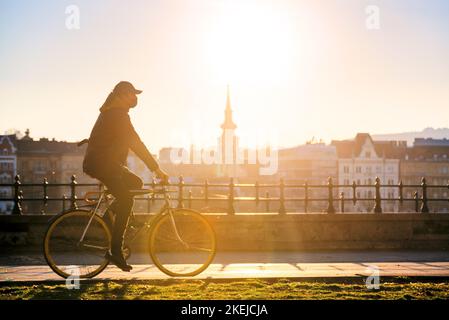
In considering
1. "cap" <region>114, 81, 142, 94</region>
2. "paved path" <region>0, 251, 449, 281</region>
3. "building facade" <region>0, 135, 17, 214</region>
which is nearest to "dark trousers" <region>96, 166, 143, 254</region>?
"paved path" <region>0, 251, 449, 281</region>

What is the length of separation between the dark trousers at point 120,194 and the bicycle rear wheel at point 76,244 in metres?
0.14

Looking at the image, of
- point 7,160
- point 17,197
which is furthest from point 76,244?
point 7,160

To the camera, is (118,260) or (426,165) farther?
(426,165)

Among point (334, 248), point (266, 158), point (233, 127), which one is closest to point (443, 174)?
point (266, 158)

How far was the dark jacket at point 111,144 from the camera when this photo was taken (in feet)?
21.7

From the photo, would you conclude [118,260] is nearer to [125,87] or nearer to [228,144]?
[125,87]

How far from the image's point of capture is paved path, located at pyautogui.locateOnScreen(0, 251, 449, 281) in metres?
7.53

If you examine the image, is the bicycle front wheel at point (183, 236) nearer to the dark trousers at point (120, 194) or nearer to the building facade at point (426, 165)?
the dark trousers at point (120, 194)

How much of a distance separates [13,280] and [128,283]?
133 centimetres

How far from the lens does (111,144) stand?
21.9 feet

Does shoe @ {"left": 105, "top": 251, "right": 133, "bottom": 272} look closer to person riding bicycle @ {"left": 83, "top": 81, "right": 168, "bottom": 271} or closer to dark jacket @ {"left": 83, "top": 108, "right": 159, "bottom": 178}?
person riding bicycle @ {"left": 83, "top": 81, "right": 168, "bottom": 271}

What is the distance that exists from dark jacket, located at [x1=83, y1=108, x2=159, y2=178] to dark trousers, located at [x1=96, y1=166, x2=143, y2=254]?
0.20 ft

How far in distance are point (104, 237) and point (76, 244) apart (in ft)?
1.02

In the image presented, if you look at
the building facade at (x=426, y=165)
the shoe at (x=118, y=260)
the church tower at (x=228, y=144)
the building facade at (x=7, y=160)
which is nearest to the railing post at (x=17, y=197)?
the shoe at (x=118, y=260)
